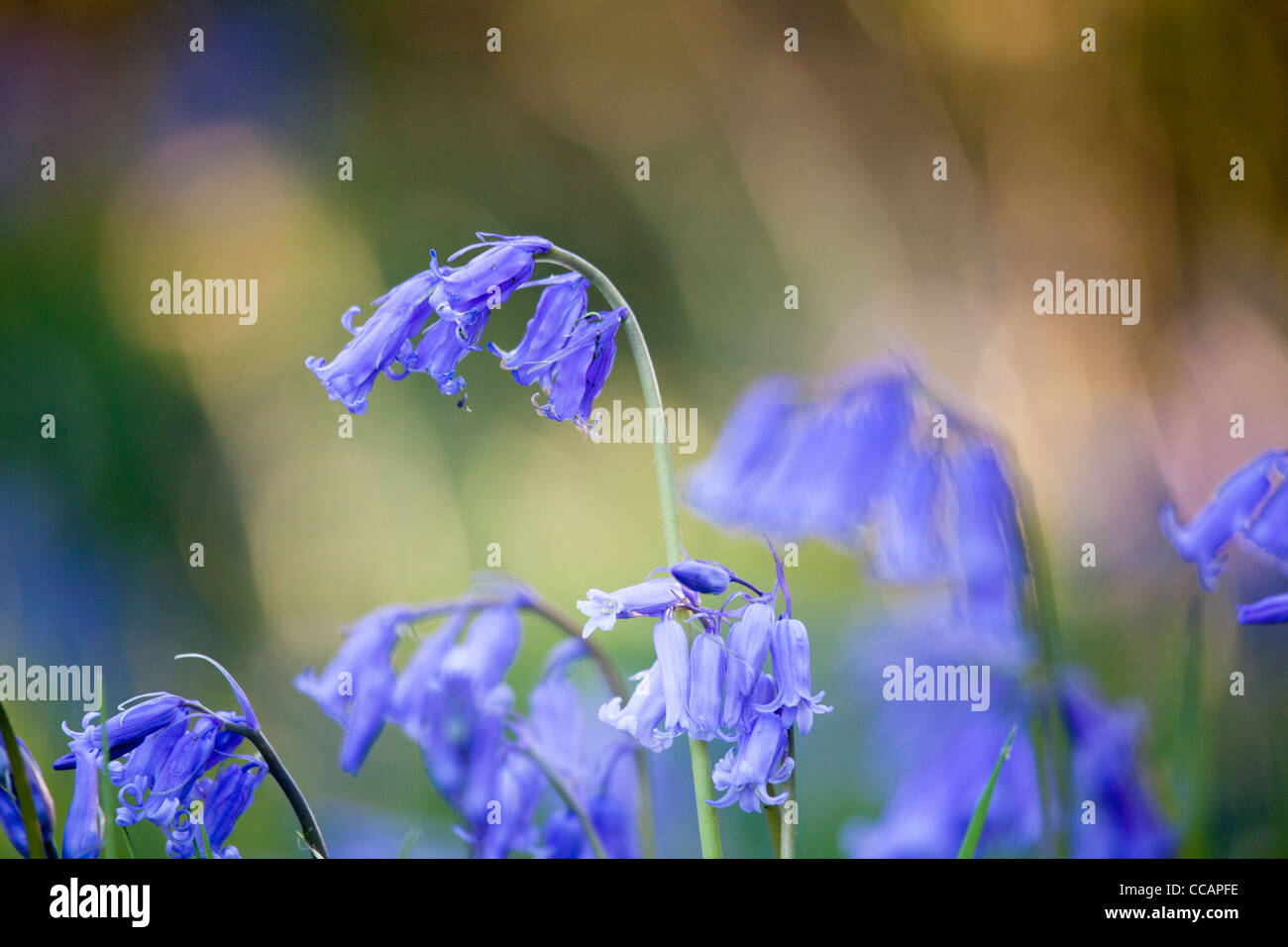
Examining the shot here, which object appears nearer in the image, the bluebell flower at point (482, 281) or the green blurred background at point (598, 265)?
the bluebell flower at point (482, 281)

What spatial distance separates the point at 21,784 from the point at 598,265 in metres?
1.16

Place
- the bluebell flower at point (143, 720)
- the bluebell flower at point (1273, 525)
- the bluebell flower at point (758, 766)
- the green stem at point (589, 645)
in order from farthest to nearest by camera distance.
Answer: the bluebell flower at point (1273, 525)
the green stem at point (589, 645)
the bluebell flower at point (143, 720)
the bluebell flower at point (758, 766)

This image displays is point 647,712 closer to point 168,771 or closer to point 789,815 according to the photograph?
point 789,815

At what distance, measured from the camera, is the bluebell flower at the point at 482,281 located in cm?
110

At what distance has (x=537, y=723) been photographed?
130 centimetres

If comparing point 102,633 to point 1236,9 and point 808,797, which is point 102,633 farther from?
point 1236,9

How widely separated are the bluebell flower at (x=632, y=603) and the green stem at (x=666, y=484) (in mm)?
50

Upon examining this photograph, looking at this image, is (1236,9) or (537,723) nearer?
(537,723)

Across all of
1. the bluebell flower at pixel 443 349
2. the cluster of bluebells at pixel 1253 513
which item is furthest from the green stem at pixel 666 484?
the cluster of bluebells at pixel 1253 513

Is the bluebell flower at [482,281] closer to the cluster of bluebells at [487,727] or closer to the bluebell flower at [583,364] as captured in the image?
the bluebell flower at [583,364]

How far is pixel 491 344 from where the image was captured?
1.12 metres

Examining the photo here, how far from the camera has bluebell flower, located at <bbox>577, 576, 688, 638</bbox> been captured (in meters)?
1.01

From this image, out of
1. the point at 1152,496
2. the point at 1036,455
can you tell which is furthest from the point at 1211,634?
the point at 1036,455
